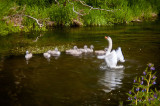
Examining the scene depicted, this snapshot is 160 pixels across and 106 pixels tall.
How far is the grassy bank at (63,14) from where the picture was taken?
24.3 metres

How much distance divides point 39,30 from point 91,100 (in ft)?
60.5

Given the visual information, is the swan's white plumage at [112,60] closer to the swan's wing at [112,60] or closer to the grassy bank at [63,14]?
the swan's wing at [112,60]

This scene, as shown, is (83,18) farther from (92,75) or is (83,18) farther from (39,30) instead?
(92,75)

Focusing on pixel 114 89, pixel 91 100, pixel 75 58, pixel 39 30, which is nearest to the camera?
pixel 91 100

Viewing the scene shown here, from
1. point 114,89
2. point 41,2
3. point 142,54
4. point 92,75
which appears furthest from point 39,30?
point 114,89

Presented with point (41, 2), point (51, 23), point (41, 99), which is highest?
point (41, 2)

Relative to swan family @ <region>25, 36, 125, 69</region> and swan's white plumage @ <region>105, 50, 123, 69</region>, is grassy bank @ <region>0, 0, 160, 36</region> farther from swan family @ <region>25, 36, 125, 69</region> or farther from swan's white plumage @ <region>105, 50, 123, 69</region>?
swan's white plumage @ <region>105, 50, 123, 69</region>

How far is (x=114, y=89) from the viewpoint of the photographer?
8102 mm

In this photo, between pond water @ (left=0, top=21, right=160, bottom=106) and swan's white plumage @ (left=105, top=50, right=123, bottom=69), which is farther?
swan's white plumage @ (left=105, top=50, right=123, bottom=69)

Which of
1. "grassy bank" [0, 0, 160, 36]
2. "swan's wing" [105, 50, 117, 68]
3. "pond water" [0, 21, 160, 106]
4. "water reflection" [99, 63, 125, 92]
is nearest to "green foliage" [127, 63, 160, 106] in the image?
"pond water" [0, 21, 160, 106]

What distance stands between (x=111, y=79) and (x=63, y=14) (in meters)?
18.9

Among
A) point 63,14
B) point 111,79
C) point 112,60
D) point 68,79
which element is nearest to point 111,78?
point 111,79

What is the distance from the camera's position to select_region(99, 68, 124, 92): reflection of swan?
328 inches

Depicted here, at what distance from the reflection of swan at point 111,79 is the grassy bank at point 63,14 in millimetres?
13060
